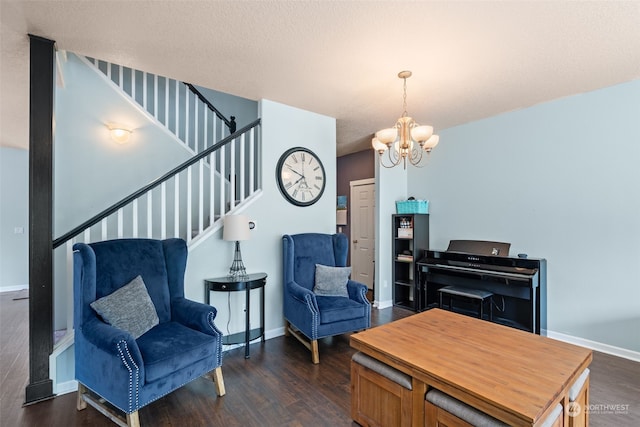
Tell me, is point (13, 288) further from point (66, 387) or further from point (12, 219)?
point (66, 387)

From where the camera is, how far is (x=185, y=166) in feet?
9.70

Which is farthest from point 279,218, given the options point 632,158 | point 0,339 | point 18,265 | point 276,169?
point 18,265

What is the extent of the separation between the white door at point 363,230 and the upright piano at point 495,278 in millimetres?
1216

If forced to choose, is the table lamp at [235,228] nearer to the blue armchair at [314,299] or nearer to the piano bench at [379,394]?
the blue armchair at [314,299]

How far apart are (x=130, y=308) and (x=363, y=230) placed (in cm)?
408

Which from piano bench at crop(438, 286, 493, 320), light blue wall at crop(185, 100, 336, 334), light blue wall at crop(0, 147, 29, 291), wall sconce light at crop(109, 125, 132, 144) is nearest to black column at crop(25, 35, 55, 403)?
light blue wall at crop(185, 100, 336, 334)

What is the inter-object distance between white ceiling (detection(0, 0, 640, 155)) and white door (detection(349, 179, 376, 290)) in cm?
230

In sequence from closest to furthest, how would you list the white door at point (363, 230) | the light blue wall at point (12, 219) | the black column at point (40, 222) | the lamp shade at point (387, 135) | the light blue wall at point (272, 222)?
the black column at point (40, 222) → the lamp shade at point (387, 135) → the light blue wall at point (272, 222) → the white door at point (363, 230) → the light blue wall at point (12, 219)

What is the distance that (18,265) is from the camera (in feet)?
18.9

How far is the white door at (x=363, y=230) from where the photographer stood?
213 inches

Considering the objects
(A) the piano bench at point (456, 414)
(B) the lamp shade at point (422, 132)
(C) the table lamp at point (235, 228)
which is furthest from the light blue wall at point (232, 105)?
(A) the piano bench at point (456, 414)

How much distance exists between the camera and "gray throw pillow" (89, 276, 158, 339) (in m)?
2.10

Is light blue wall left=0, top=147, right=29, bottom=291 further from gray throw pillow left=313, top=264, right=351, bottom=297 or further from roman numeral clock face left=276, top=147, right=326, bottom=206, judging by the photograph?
gray throw pillow left=313, top=264, right=351, bottom=297

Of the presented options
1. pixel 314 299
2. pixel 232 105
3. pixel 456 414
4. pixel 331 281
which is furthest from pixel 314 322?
pixel 232 105
